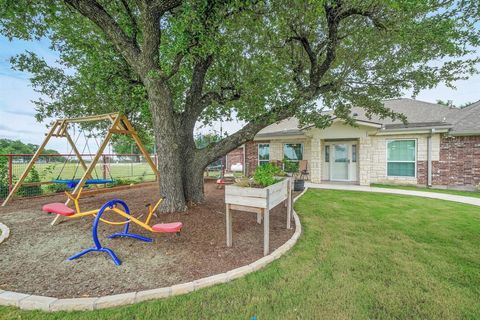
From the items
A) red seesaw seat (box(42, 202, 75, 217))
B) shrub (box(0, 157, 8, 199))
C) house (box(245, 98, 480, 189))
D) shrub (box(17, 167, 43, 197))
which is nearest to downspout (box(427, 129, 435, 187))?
house (box(245, 98, 480, 189))

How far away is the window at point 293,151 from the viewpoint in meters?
12.7

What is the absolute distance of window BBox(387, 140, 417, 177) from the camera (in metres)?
10.3

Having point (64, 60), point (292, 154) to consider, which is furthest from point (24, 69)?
point (292, 154)

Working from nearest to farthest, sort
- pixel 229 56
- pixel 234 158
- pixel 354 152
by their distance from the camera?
pixel 229 56 < pixel 354 152 < pixel 234 158

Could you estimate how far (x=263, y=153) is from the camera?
547 inches

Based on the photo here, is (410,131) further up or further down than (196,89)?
further down

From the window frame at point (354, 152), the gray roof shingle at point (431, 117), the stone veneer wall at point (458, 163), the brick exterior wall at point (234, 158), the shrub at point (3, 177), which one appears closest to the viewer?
the shrub at point (3, 177)

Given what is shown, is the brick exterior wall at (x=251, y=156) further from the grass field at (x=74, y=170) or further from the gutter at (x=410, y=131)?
the gutter at (x=410, y=131)

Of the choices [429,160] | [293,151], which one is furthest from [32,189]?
[429,160]

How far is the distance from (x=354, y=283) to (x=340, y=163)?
10.4 meters

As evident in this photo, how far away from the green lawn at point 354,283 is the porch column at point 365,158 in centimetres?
573

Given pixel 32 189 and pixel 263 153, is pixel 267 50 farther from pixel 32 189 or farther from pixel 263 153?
pixel 32 189

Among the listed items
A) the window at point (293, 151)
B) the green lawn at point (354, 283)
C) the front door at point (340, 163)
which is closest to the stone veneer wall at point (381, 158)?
the front door at point (340, 163)

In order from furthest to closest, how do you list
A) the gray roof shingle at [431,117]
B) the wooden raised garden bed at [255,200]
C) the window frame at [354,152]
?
the window frame at [354,152]
the gray roof shingle at [431,117]
the wooden raised garden bed at [255,200]
